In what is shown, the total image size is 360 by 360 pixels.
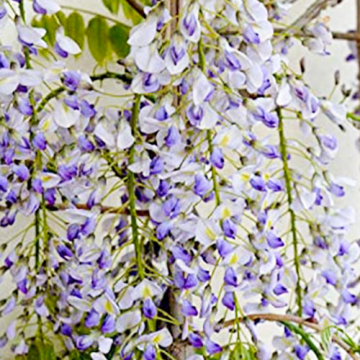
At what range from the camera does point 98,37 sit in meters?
1.20

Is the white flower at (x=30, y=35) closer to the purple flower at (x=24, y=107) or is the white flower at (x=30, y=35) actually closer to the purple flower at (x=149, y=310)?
the purple flower at (x=24, y=107)

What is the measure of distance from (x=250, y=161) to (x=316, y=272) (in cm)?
19

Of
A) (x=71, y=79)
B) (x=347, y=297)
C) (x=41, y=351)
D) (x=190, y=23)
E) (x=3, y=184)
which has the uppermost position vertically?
(x=190, y=23)

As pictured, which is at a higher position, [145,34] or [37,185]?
[145,34]

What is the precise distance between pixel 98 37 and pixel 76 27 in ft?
0.11

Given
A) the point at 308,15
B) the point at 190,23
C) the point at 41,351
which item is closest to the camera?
the point at 190,23

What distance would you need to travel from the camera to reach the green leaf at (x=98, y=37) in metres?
1.19

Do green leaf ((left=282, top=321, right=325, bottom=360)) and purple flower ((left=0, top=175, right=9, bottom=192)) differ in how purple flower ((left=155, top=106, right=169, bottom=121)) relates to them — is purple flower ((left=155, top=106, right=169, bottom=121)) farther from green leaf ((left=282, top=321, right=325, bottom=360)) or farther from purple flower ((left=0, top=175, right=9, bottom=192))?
green leaf ((left=282, top=321, right=325, bottom=360))

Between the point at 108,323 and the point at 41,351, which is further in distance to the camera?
the point at 41,351

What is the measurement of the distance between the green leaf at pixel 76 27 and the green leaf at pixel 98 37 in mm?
Answer: 11

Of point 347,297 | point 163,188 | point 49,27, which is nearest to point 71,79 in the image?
point 163,188

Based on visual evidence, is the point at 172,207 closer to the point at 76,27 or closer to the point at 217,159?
the point at 217,159

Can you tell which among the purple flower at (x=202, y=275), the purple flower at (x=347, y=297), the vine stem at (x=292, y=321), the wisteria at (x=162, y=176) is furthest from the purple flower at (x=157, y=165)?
the purple flower at (x=347, y=297)

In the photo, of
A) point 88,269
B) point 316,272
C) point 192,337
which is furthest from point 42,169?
point 316,272
